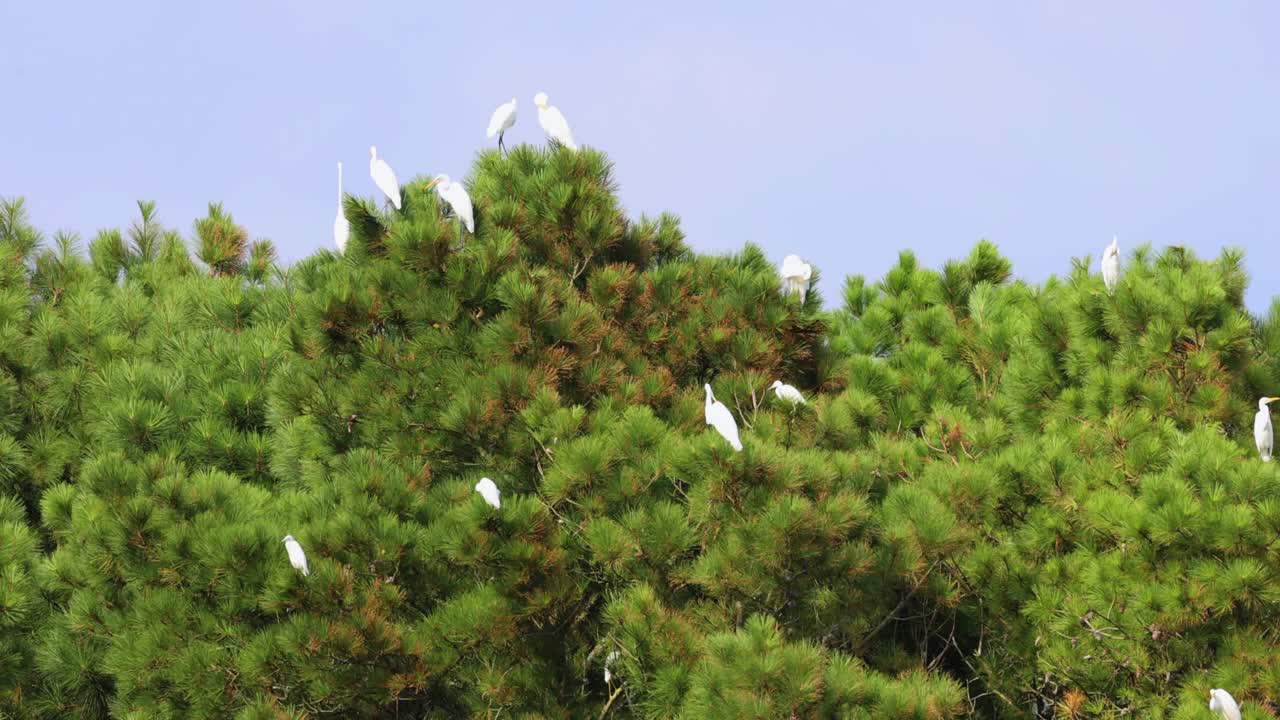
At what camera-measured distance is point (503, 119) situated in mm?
7586

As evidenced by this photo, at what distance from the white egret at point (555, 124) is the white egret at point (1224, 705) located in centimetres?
397

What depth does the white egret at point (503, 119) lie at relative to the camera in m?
7.55

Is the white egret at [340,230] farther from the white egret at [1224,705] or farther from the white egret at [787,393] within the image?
the white egret at [1224,705]

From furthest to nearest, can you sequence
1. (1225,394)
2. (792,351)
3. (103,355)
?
(103,355) → (792,351) → (1225,394)

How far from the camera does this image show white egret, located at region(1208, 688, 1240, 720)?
5.39 metres

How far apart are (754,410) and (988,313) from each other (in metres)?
2.79

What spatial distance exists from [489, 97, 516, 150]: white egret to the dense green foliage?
18.1 inches

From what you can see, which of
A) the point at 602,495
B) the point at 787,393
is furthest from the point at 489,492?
the point at 787,393

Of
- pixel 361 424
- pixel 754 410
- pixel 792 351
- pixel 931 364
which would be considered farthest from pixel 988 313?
pixel 361 424

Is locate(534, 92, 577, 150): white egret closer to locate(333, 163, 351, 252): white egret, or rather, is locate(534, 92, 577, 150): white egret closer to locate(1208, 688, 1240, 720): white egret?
locate(333, 163, 351, 252): white egret

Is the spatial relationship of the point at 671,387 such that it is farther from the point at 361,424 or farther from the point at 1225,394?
the point at 1225,394

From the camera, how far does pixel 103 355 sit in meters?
7.80

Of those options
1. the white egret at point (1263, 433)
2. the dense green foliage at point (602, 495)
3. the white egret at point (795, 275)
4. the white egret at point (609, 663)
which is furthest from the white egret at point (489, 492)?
the white egret at point (1263, 433)

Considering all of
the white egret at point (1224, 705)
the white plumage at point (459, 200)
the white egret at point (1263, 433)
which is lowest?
the white egret at point (1224, 705)
